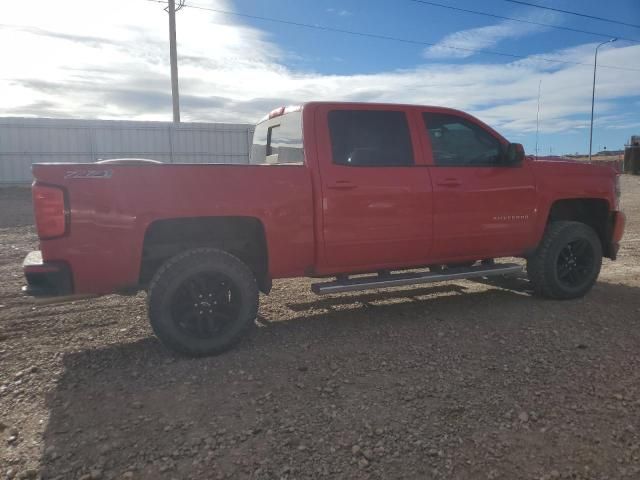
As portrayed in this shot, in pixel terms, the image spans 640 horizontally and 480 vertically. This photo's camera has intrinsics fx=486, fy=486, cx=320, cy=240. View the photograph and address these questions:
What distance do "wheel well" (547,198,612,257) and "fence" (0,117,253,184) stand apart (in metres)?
16.1

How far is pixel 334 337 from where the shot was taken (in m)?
4.33

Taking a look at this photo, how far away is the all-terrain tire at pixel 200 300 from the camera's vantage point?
371 centimetres

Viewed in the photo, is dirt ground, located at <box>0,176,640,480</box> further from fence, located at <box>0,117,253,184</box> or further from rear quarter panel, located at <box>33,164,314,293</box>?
fence, located at <box>0,117,253,184</box>

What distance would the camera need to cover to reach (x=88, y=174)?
343 cm

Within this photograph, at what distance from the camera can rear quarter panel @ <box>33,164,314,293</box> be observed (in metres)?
3.45

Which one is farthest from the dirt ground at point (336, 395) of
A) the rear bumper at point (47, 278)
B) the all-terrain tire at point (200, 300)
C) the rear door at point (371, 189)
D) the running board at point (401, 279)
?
the rear door at point (371, 189)

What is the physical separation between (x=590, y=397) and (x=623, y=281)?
3.82 m

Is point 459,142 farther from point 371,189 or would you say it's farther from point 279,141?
point 279,141

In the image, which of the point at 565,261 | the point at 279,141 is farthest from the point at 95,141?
the point at 565,261

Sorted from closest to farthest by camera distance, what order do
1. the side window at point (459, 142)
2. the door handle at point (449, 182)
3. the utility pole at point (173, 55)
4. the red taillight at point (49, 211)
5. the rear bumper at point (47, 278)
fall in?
the red taillight at point (49, 211) < the rear bumper at point (47, 278) < the door handle at point (449, 182) < the side window at point (459, 142) < the utility pole at point (173, 55)

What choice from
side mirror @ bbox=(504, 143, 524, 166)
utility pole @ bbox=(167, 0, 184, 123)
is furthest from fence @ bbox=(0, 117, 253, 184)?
side mirror @ bbox=(504, 143, 524, 166)

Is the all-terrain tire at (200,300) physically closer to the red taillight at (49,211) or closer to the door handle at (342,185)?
the red taillight at (49,211)

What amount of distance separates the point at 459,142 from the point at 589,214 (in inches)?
81.9

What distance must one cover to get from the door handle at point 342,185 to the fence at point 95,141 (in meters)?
16.2
